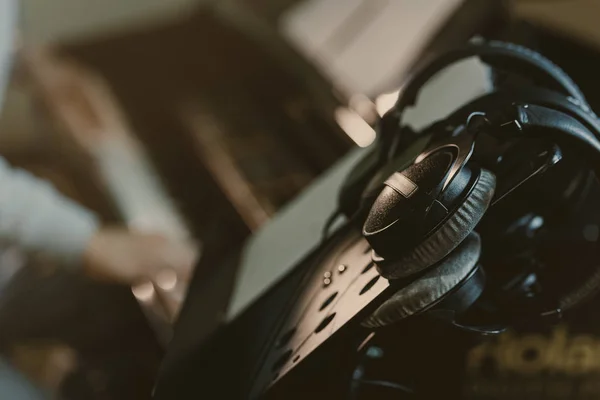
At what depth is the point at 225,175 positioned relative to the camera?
3.26 feet

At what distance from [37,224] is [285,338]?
1.54 ft

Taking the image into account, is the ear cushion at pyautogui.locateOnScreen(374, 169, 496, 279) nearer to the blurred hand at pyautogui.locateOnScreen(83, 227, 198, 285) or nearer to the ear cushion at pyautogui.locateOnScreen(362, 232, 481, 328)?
the ear cushion at pyautogui.locateOnScreen(362, 232, 481, 328)

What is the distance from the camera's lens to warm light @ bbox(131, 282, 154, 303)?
0.80m

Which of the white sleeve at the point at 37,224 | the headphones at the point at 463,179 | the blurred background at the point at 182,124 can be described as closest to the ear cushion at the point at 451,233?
the headphones at the point at 463,179

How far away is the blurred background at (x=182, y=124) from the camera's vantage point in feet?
2.60

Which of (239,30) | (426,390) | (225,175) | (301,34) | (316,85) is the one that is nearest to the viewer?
(426,390)

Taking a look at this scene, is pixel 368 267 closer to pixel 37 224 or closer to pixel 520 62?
pixel 520 62

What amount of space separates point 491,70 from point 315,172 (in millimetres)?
377

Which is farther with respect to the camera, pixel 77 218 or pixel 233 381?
pixel 77 218

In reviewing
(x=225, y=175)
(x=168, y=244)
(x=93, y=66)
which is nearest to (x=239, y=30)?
(x=93, y=66)

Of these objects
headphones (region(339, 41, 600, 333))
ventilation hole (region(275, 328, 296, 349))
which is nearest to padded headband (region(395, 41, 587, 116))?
headphones (region(339, 41, 600, 333))

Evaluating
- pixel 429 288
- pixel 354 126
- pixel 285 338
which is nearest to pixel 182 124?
pixel 354 126

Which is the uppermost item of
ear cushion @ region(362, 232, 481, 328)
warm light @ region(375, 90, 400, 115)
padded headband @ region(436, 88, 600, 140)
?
padded headband @ region(436, 88, 600, 140)

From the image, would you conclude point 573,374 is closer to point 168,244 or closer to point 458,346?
point 458,346
